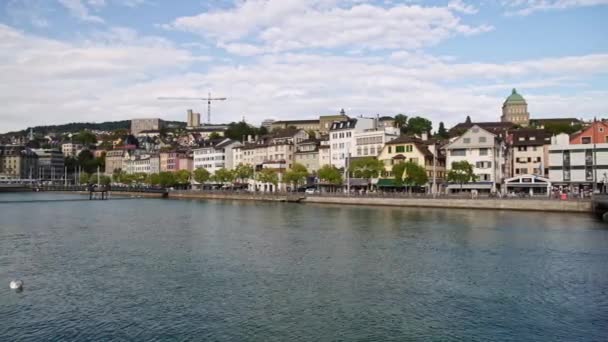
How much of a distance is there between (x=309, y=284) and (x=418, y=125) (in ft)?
332

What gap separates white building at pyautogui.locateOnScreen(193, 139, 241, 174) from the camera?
419 ft

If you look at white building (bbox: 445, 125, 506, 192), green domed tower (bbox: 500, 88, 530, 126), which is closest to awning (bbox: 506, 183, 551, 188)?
white building (bbox: 445, 125, 506, 192)

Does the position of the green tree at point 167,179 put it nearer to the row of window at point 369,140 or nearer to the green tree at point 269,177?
A: the green tree at point 269,177

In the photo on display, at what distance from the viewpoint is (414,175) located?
3004 inches

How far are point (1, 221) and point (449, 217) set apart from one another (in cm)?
4280

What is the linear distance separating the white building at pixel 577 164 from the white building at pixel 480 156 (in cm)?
806

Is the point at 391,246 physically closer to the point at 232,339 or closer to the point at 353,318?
the point at 353,318

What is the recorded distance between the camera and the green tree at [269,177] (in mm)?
100688

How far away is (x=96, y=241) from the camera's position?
127 feet

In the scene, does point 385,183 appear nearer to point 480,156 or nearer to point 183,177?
point 480,156

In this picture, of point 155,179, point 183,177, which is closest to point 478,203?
point 183,177

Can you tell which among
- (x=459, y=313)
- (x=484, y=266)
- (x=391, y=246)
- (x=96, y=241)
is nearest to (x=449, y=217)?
(x=391, y=246)

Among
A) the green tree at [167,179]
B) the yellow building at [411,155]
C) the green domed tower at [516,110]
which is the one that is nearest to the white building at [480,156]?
the yellow building at [411,155]

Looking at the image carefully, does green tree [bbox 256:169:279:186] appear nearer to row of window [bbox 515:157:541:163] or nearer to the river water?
row of window [bbox 515:157:541:163]
